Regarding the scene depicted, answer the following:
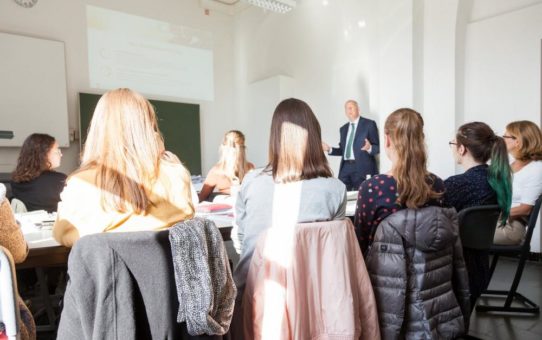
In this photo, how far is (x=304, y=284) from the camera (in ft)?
4.03

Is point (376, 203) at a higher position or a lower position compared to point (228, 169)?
lower

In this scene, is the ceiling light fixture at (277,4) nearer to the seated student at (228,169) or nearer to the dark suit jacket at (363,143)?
the dark suit jacket at (363,143)

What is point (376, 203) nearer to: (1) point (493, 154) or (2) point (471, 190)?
(2) point (471, 190)

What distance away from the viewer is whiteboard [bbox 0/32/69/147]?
4.28 meters

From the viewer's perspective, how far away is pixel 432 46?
3926 mm

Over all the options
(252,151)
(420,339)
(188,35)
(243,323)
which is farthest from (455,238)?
(188,35)

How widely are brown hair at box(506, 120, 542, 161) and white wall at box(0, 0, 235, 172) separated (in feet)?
14.8

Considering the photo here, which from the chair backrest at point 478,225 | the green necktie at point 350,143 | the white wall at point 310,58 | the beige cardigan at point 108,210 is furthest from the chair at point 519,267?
the white wall at point 310,58

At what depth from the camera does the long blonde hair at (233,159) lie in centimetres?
267

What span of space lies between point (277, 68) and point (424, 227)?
15.8 ft

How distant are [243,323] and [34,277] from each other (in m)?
1.42

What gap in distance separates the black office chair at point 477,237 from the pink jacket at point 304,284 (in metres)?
0.83

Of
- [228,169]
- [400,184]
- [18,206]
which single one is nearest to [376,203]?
[400,184]

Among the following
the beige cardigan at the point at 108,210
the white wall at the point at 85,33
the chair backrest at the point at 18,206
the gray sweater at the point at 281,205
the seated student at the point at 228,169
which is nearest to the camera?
the beige cardigan at the point at 108,210
